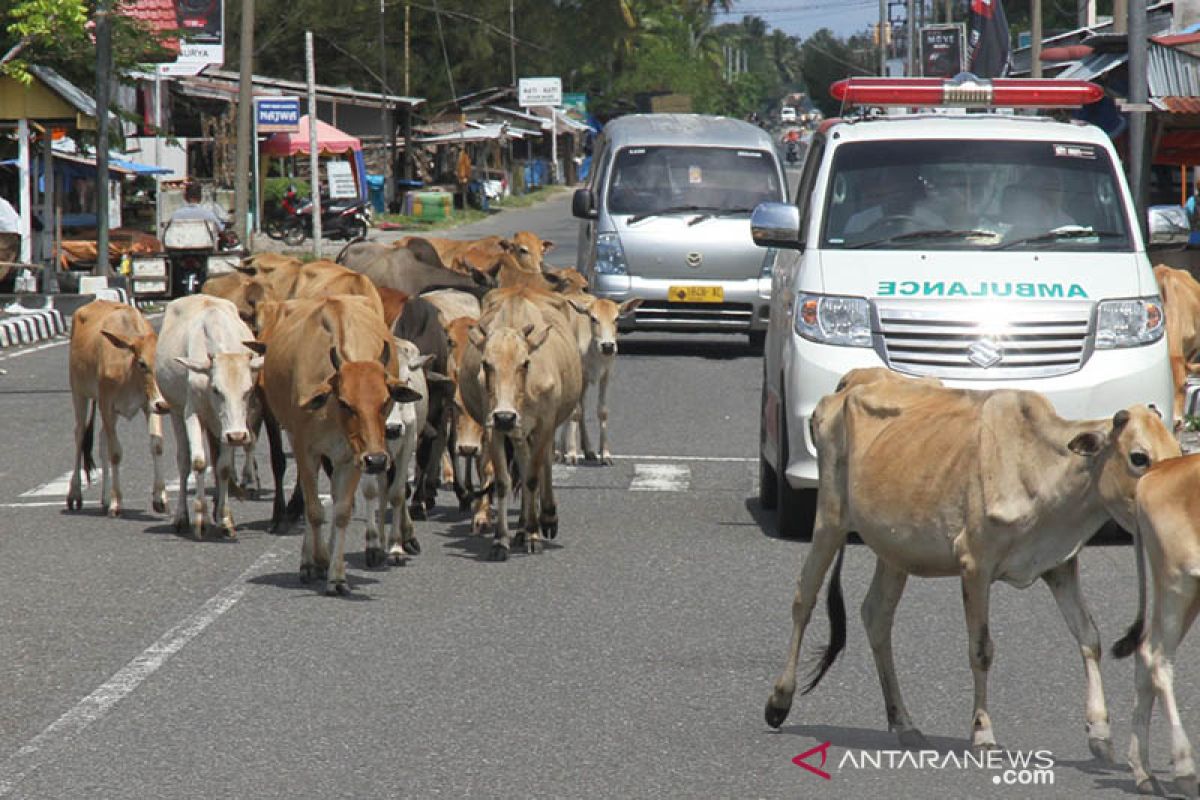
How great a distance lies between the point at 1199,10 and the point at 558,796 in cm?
2935

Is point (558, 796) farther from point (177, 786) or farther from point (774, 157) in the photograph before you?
point (774, 157)

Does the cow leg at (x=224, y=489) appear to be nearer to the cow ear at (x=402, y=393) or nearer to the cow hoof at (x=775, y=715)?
the cow ear at (x=402, y=393)

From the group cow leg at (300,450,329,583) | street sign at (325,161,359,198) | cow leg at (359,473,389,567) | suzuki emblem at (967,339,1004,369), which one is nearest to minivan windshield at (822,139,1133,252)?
suzuki emblem at (967,339,1004,369)

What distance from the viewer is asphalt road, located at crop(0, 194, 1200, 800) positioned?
6930 mm

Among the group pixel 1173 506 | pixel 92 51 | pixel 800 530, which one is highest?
pixel 92 51

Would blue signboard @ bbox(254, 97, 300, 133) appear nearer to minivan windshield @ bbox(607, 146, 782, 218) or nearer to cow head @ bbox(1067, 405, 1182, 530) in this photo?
minivan windshield @ bbox(607, 146, 782, 218)

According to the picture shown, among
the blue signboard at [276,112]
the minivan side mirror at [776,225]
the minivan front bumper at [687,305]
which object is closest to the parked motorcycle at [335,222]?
the blue signboard at [276,112]

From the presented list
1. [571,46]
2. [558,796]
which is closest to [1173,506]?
[558,796]

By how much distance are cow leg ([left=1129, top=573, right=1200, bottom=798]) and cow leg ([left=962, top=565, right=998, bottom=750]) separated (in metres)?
0.60

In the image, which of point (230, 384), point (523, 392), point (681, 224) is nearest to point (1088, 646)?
point (523, 392)

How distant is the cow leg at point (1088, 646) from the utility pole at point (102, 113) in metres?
22.2

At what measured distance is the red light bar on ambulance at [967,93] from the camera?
42.8 feet

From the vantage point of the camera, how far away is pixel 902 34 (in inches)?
4518

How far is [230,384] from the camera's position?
1190 cm
